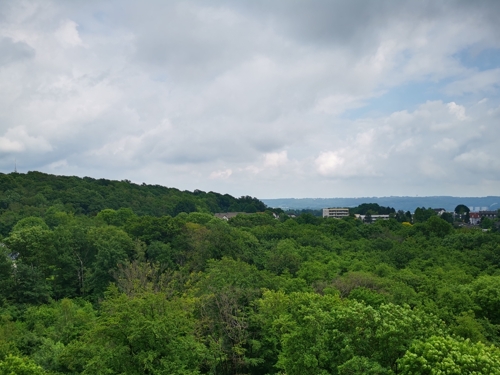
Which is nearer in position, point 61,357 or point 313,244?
point 61,357

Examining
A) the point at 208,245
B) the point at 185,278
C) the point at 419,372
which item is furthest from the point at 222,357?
the point at 208,245

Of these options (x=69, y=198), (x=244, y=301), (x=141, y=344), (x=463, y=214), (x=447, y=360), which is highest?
(x=69, y=198)

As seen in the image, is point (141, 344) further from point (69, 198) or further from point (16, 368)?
point (69, 198)

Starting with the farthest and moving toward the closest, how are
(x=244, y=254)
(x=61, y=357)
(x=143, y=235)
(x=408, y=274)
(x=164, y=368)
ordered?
1. (x=143, y=235)
2. (x=244, y=254)
3. (x=408, y=274)
4. (x=61, y=357)
5. (x=164, y=368)

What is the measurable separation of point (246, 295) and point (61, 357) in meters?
9.92

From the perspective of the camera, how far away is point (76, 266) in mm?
36000

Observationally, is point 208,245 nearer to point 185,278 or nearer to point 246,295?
point 185,278

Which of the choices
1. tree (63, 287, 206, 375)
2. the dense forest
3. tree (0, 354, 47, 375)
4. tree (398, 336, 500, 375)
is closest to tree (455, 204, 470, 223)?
the dense forest

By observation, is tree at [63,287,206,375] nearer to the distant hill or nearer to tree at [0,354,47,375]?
tree at [0,354,47,375]

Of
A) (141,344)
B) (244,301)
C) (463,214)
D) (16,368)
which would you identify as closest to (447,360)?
(141,344)

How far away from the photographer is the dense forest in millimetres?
13594

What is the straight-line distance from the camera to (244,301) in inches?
917

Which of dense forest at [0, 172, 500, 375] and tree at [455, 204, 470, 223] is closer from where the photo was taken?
dense forest at [0, 172, 500, 375]

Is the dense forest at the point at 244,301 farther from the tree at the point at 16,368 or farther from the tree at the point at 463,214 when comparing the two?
the tree at the point at 463,214
